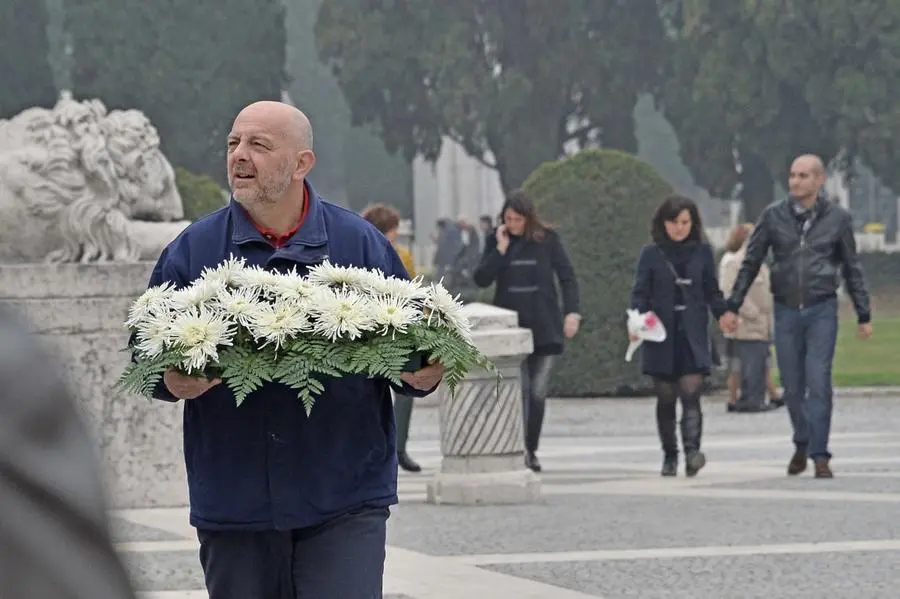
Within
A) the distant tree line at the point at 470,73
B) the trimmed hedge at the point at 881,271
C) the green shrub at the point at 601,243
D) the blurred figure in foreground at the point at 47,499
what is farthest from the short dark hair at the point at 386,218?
the trimmed hedge at the point at 881,271

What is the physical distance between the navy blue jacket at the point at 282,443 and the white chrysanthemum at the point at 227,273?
0.22 ft

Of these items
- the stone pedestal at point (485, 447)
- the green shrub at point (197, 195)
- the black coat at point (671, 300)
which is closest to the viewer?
the stone pedestal at point (485, 447)

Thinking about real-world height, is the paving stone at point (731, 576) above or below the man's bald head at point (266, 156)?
below

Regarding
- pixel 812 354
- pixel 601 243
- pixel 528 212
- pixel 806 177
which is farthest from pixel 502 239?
pixel 601 243

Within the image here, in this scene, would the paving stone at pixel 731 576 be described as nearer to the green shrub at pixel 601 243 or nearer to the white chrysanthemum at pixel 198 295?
the white chrysanthemum at pixel 198 295

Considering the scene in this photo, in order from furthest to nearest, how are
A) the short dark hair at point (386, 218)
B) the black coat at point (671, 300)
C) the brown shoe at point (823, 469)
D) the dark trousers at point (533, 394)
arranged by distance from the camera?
the short dark hair at point (386, 218) → the dark trousers at point (533, 394) → the black coat at point (671, 300) → the brown shoe at point (823, 469)

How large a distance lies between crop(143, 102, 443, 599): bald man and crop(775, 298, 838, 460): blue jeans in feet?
24.3

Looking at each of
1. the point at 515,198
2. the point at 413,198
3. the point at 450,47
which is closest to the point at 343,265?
the point at 515,198

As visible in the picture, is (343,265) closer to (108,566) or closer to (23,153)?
(108,566)

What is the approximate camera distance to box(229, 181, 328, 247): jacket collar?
431 cm

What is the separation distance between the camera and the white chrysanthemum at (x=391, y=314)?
13.8ft

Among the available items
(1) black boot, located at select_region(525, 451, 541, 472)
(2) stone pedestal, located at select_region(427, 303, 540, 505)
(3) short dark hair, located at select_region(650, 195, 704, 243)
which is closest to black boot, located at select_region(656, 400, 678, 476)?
(1) black boot, located at select_region(525, 451, 541, 472)

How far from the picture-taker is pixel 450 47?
1908 inches

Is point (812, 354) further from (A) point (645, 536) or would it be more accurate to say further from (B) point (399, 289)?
(B) point (399, 289)
